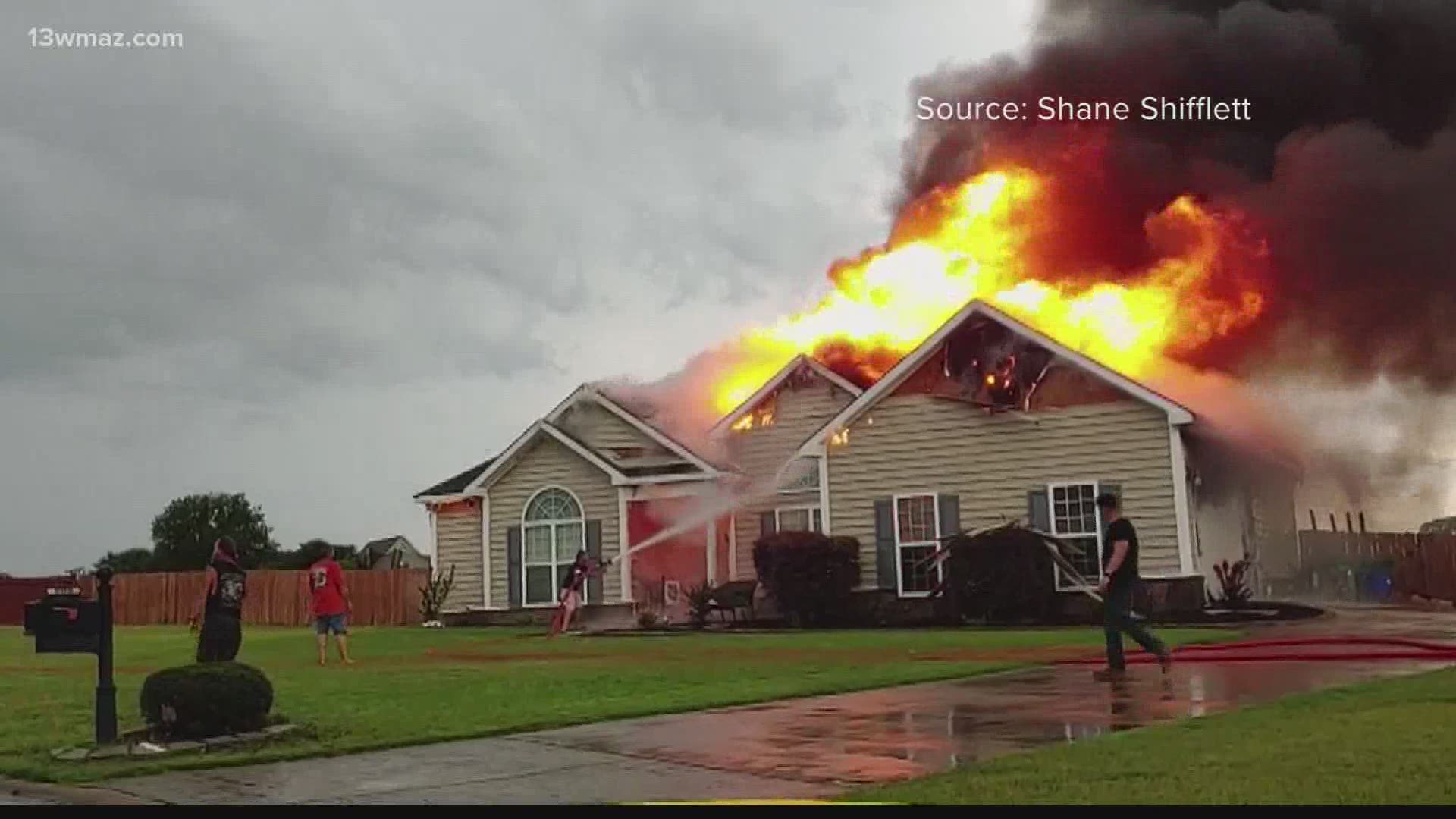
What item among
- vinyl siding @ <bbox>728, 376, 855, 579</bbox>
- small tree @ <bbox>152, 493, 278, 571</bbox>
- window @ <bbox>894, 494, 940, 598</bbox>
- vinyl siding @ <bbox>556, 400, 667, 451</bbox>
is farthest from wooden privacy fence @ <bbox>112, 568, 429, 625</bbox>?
small tree @ <bbox>152, 493, 278, 571</bbox>

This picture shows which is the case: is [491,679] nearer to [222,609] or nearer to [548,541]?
[222,609]

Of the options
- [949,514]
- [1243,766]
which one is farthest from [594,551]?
[1243,766]

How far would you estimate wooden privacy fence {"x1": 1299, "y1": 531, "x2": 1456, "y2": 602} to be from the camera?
26766 mm

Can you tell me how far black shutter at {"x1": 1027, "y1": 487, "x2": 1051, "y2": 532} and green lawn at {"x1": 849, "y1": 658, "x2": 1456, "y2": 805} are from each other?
Result: 14.8 metres

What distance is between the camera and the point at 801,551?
965 inches

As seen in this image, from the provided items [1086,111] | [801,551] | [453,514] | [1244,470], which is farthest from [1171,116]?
[453,514]

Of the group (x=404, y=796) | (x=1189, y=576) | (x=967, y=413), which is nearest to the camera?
(x=404, y=796)

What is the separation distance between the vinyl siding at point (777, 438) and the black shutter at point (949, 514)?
439cm

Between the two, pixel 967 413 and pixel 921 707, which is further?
pixel 967 413

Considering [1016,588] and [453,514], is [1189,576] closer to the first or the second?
[1016,588]

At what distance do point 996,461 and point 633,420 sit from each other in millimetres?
8169

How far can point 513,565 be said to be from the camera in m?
28.6

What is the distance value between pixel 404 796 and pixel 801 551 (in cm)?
1784

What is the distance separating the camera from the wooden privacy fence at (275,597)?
3238cm
